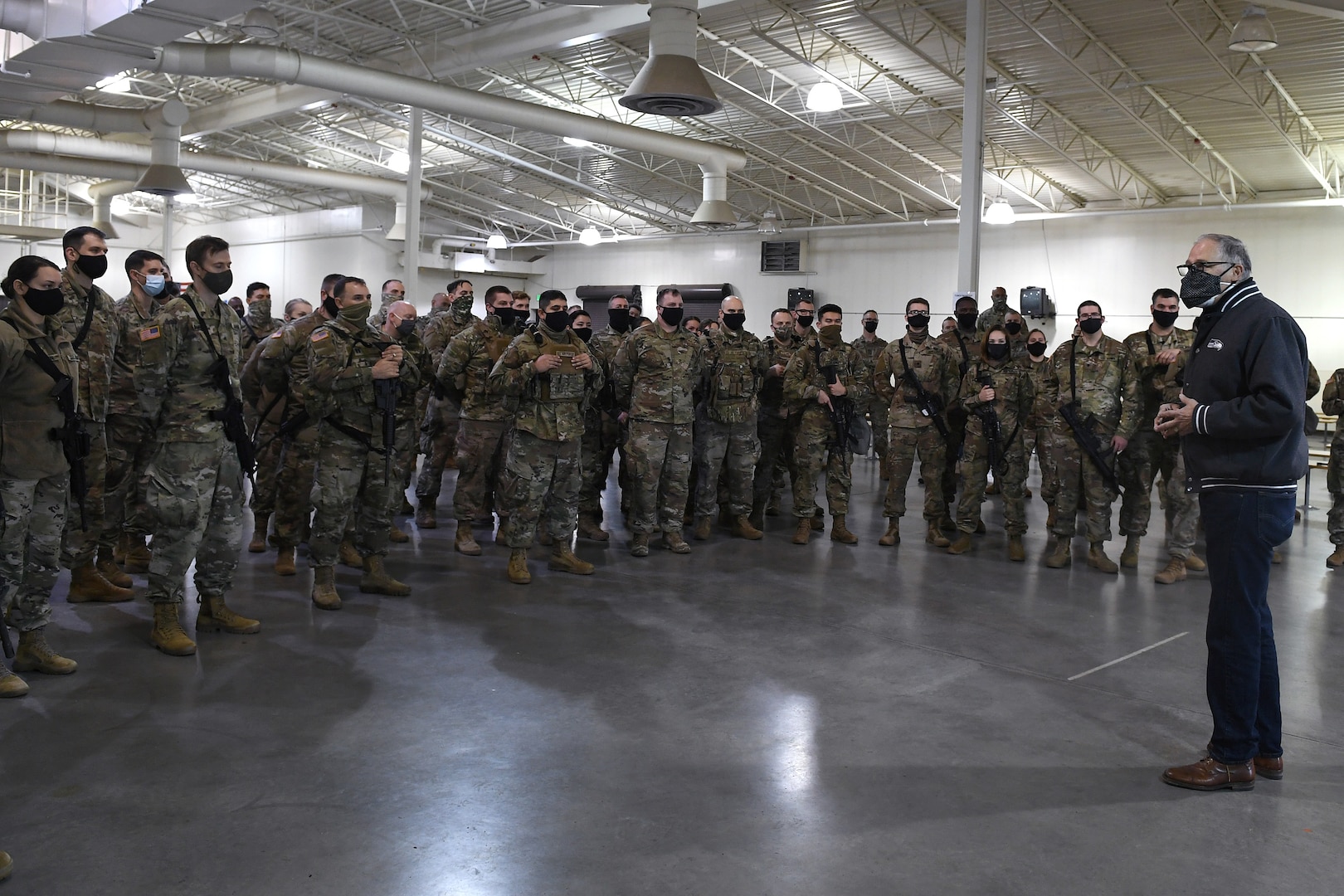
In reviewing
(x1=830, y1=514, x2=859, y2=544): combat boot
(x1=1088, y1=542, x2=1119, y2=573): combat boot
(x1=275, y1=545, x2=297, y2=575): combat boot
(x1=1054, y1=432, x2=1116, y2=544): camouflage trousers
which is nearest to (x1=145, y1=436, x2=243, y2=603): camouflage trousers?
(x1=275, y1=545, x2=297, y2=575): combat boot

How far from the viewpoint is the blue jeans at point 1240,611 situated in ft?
10.3

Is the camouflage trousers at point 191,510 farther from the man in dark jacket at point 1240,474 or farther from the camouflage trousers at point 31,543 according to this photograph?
the man in dark jacket at point 1240,474

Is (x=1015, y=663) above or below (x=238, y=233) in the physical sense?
Result: below

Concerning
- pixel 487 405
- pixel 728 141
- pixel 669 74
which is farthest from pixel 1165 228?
pixel 487 405

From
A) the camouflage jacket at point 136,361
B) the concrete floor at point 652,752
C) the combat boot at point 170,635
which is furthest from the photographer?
the combat boot at point 170,635

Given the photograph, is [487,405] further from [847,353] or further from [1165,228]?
[1165,228]

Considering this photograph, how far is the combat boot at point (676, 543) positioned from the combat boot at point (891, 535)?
4.79 feet

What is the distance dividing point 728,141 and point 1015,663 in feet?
46.2

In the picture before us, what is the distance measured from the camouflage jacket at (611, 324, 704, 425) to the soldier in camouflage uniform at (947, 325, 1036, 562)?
6.44ft

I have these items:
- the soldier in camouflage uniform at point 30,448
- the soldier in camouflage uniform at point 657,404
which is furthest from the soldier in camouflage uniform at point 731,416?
the soldier in camouflage uniform at point 30,448

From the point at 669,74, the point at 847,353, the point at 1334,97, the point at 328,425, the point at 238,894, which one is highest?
the point at 1334,97

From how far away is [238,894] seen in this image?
2438 millimetres

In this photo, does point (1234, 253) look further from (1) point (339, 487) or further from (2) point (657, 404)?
(1) point (339, 487)

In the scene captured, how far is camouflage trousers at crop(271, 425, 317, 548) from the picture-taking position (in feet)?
18.7
